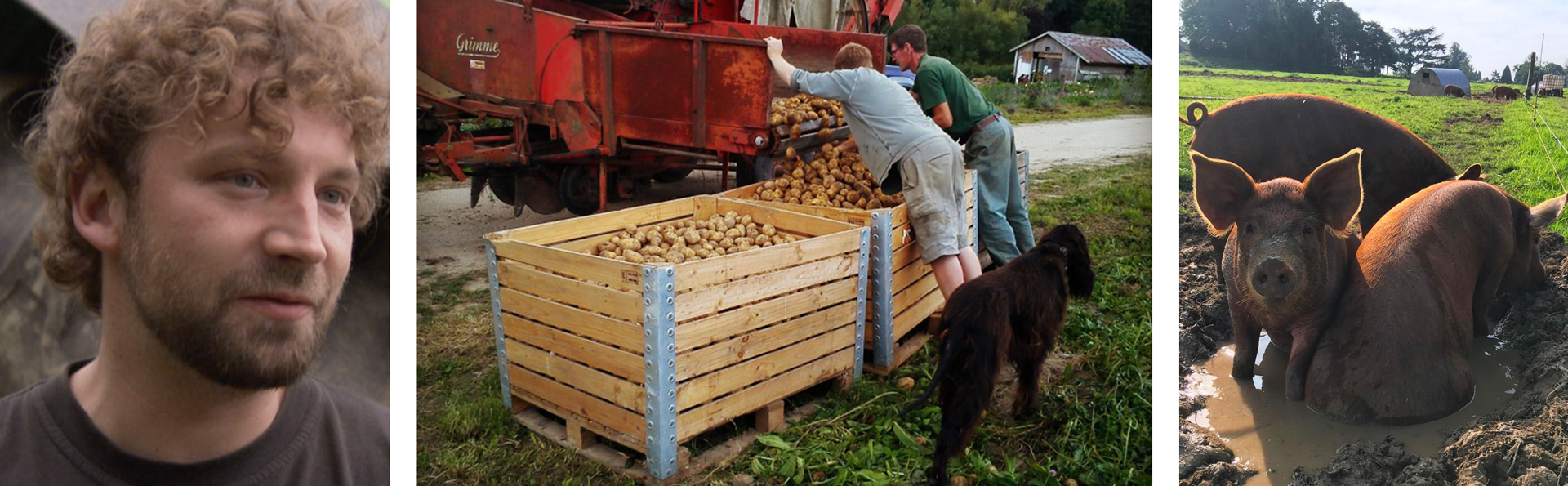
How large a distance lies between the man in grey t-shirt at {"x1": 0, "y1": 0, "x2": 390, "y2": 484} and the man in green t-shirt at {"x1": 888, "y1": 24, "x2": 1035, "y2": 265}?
3.65 m

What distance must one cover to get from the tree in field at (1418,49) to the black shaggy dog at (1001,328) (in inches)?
52.5

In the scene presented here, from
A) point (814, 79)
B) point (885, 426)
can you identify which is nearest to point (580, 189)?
point (814, 79)

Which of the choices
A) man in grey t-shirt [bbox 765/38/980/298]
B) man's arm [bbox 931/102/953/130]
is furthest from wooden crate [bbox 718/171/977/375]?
man's arm [bbox 931/102/953/130]

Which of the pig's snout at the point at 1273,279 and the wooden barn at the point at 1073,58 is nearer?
the pig's snout at the point at 1273,279

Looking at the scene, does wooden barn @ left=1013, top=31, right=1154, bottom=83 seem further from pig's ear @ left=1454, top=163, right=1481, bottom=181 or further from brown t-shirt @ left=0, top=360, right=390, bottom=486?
brown t-shirt @ left=0, top=360, right=390, bottom=486

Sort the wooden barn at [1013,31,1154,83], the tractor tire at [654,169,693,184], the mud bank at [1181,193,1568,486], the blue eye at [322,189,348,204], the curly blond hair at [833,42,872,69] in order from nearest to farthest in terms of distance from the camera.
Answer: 1. the blue eye at [322,189,348,204]
2. the mud bank at [1181,193,1568,486]
3. the wooden barn at [1013,31,1154,83]
4. the curly blond hair at [833,42,872,69]
5. the tractor tire at [654,169,693,184]

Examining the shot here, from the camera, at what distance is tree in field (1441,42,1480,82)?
3546 millimetres

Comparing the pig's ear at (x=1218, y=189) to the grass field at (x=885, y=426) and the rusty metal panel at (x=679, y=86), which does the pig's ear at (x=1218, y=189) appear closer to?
the grass field at (x=885, y=426)

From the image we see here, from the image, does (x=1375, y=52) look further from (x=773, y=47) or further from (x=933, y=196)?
(x=773, y=47)

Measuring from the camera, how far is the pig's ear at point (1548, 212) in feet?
11.5

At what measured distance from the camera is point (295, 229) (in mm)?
2254

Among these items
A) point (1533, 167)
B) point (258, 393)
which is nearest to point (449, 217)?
point (258, 393)

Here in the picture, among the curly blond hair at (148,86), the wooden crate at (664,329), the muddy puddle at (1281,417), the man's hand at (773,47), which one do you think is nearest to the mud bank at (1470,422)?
the muddy puddle at (1281,417)

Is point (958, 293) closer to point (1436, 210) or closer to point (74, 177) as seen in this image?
point (1436, 210)
